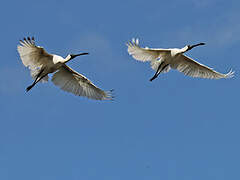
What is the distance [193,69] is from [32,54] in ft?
29.5

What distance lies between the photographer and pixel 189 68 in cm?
3609

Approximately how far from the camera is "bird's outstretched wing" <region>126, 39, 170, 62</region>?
→ 33256mm

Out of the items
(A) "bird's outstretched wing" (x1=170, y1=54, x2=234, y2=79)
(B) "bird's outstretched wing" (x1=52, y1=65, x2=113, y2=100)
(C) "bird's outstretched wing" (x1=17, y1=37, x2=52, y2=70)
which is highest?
(A) "bird's outstretched wing" (x1=170, y1=54, x2=234, y2=79)

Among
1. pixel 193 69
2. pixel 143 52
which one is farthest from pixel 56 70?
pixel 193 69

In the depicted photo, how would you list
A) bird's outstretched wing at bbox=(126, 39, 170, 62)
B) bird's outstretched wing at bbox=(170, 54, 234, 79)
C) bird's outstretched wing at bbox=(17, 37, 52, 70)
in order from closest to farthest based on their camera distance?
bird's outstretched wing at bbox=(17, 37, 52, 70)
bird's outstretched wing at bbox=(126, 39, 170, 62)
bird's outstretched wing at bbox=(170, 54, 234, 79)

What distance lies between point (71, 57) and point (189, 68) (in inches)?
261

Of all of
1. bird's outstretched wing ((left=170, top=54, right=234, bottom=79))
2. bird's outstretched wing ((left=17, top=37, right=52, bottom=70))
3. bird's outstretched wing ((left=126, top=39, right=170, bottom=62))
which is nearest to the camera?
bird's outstretched wing ((left=17, top=37, right=52, bottom=70))

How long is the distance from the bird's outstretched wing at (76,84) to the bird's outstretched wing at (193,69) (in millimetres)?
3992

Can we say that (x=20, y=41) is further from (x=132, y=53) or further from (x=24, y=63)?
(x=132, y=53)

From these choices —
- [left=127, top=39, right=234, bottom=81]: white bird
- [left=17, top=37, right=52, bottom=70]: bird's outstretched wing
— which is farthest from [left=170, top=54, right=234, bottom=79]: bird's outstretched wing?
[left=17, top=37, right=52, bottom=70]: bird's outstretched wing

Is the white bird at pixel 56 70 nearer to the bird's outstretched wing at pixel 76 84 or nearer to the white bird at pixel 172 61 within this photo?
the bird's outstretched wing at pixel 76 84

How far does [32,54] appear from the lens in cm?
3186

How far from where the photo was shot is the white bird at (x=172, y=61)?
3371 cm

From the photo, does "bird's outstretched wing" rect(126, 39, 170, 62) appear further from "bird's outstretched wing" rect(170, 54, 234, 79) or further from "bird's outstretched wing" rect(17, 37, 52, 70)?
"bird's outstretched wing" rect(17, 37, 52, 70)
